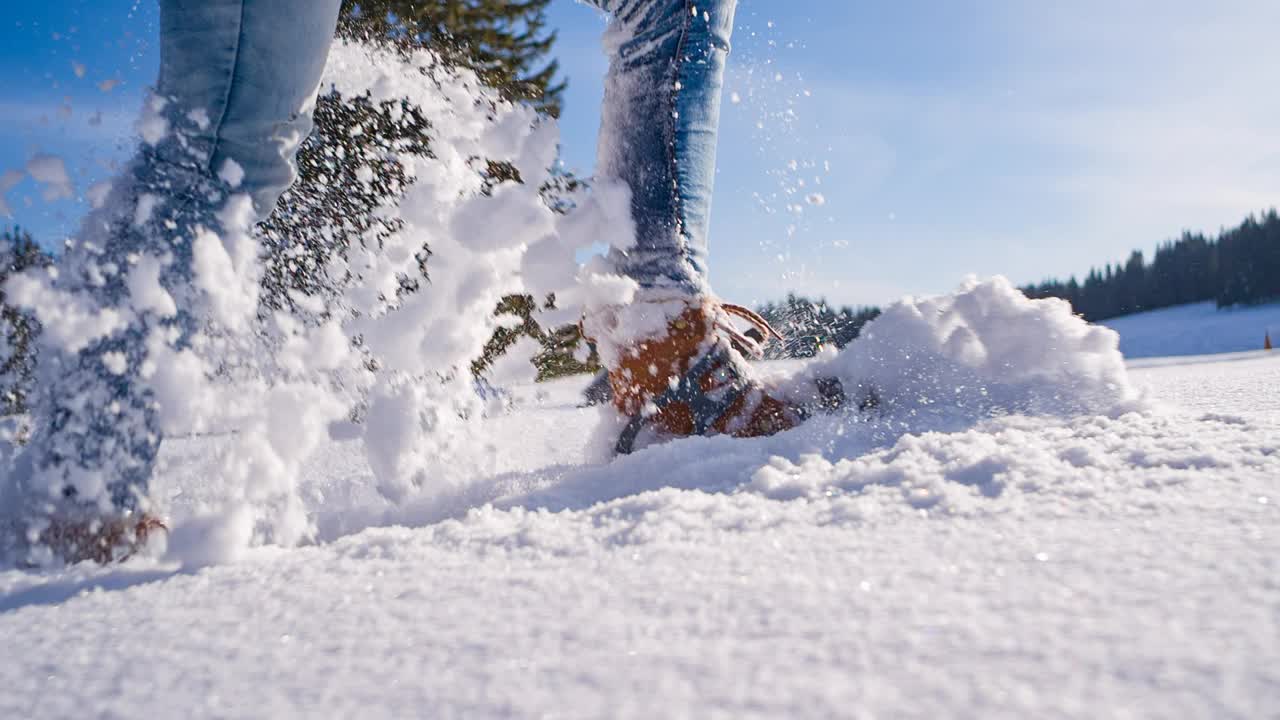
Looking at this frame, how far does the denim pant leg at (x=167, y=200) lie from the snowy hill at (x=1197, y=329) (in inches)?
644

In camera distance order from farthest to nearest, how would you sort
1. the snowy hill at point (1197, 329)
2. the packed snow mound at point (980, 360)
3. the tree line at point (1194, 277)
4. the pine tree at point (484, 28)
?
1. the tree line at point (1194, 277)
2. the snowy hill at point (1197, 329)
3. the pine tree at point (484, 28)
4. the packed snow mound at point (980, 360)

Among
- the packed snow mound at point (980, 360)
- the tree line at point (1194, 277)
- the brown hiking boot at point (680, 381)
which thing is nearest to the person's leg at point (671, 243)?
the brown hiking boot at point (680, 381)

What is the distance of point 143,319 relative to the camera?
2.57 feet

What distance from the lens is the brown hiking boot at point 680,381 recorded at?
112 centimetres

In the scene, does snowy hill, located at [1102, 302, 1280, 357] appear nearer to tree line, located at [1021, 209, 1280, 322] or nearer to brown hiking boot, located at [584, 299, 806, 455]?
tree line, located at [1021, 209, 1280, 322]

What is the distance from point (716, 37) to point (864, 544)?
3.11 ft

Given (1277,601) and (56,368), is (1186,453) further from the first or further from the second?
(56,368)

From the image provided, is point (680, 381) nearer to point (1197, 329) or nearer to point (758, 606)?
point (758, 606)

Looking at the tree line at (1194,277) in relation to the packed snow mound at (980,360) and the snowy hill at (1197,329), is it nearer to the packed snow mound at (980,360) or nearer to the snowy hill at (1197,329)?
the snowy hill at (1197,329)

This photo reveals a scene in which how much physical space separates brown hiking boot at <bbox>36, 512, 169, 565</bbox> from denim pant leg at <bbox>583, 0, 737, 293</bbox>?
704 mm

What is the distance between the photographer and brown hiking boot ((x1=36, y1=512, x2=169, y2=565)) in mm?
711

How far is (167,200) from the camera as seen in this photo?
82 centimetres

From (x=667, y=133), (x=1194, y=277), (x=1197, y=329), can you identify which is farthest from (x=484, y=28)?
(x=1194, y=277)

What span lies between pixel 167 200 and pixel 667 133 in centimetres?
68
